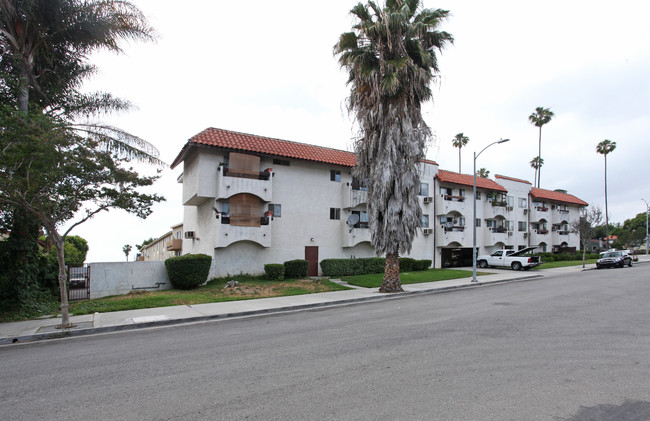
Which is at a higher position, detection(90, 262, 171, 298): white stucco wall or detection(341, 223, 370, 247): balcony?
detection(341, 223, 370, 247): balcony

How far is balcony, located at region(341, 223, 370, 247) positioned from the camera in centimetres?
2644

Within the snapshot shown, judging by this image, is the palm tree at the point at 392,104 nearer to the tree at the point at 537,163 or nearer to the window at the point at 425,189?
the window at the point at 425,189

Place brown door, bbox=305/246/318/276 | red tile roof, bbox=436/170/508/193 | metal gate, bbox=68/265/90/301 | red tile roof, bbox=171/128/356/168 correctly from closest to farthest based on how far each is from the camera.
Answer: metal gate, bbox=68/265/90/301 → red tile roof, bbox=171/128/356/168 → brown door, bbox=305/246/318/276 → red tile roof, bbox=436/170/508/193

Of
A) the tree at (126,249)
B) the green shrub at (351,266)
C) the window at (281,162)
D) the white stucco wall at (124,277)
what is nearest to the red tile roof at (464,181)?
the green shrub at (351,266)

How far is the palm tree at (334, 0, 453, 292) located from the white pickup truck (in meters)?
19.0

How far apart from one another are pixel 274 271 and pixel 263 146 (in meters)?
8.27

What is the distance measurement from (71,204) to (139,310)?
4.49 meters

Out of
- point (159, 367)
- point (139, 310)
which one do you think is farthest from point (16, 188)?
point (159, 367)

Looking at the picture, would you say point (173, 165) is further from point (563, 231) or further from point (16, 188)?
point (563, 231)

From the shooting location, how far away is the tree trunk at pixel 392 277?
17823 millimetres

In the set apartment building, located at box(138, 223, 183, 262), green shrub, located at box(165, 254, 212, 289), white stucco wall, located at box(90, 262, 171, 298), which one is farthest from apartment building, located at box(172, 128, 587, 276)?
apartment building, located at box(138, 223, 183, 262)

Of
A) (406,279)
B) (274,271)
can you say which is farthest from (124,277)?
(406,279)

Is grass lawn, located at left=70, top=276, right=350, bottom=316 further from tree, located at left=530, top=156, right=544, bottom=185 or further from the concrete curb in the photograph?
tree, located at left=530, top=156, right=544, bottom=185

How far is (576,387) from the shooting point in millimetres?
4953
